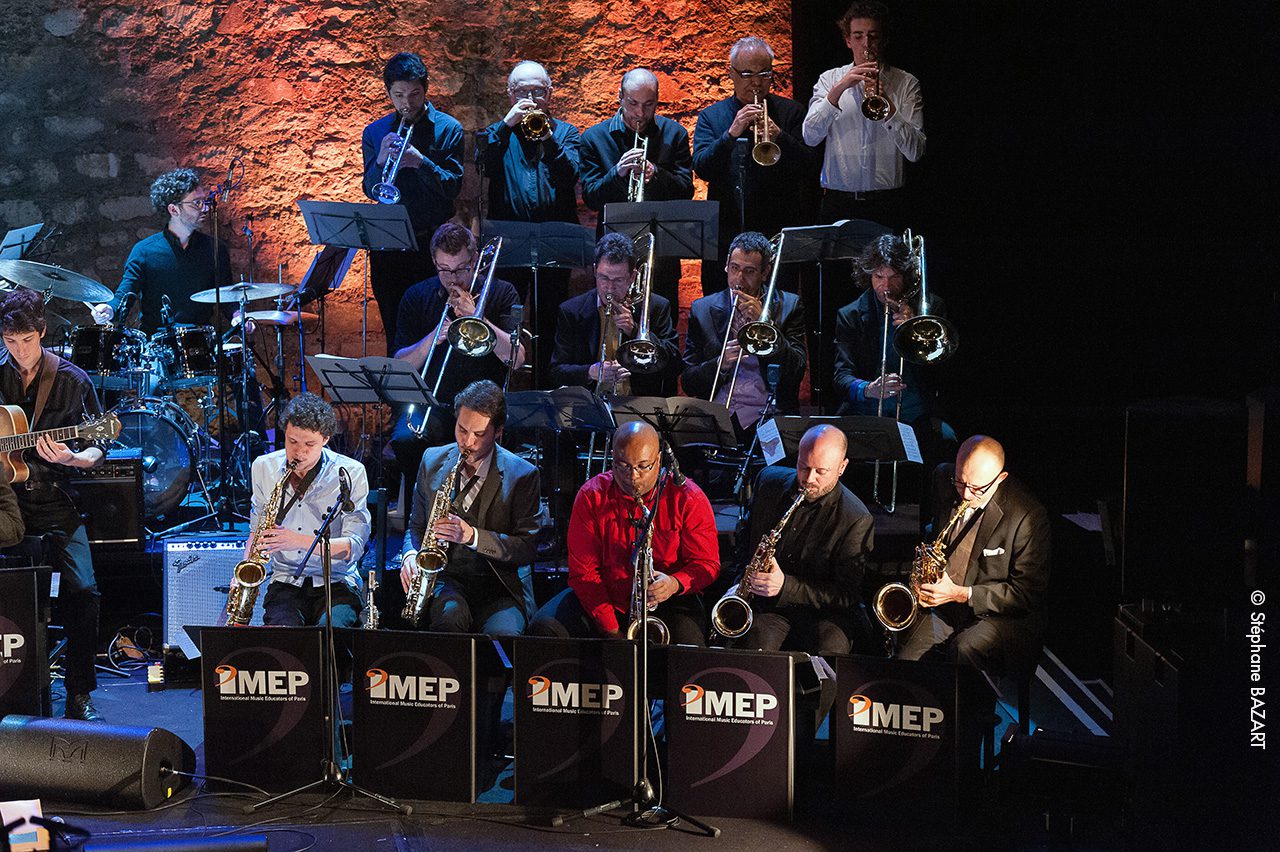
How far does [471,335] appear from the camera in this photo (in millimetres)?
6836

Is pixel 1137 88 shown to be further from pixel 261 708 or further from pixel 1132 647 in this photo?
pixel 261 708

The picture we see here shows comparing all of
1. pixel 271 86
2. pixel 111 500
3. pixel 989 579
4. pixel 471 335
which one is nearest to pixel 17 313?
pixel 111 500

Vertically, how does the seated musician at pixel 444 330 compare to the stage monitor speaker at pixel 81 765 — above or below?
above

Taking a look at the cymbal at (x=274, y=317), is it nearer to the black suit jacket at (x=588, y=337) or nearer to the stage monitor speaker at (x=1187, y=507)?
the black suit jacket at (x=588, y=337)

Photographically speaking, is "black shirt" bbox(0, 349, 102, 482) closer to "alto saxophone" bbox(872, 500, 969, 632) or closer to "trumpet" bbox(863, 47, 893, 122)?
"alto saxophone" bbox(872, 500, 969, 632)

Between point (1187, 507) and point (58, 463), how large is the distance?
4.81m

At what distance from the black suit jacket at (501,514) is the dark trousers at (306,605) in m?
0.35

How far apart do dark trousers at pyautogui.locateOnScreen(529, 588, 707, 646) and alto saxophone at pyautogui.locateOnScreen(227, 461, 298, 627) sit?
1.17 meters

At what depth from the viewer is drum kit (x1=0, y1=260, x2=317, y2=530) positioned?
7.28m

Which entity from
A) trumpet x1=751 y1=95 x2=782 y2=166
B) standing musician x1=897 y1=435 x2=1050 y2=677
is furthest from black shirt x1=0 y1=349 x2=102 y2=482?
standing musician x1=897 y1=435 x2=1050 y2=677

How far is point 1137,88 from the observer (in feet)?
22.1

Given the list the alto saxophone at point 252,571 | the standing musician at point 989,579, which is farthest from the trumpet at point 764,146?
the alto saxophone at point 252,571

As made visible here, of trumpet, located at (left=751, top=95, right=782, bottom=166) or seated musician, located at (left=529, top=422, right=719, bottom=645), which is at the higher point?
trumpet, located at (left=751, top=95, right=782, bottom=166)

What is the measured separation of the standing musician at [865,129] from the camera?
7.21 m
